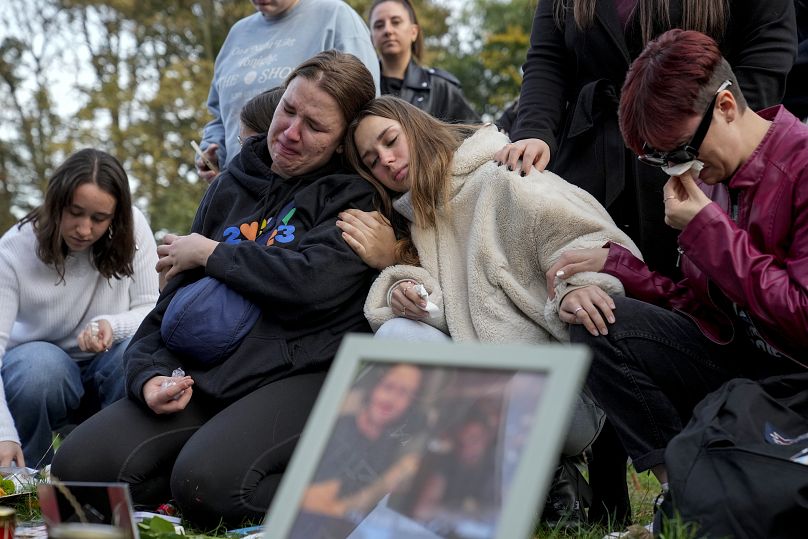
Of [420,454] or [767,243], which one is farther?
[767,243]

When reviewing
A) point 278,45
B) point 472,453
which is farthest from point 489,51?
point 472,453

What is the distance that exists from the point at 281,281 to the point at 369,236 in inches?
13.2

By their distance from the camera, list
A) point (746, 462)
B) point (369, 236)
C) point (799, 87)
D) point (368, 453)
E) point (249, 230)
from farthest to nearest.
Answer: point (799, 87) < point (249, 230) < point (369, 236) < point (746, 462) < point (368, 453)

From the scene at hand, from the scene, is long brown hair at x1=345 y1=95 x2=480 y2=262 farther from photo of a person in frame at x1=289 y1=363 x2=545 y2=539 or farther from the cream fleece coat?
photo of a person in frame at x1=289 y1=363 x2=545 y2=539

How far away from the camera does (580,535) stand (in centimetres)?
265

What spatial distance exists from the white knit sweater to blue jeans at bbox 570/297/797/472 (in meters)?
2.54

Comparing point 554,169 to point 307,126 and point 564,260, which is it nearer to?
point 564,260

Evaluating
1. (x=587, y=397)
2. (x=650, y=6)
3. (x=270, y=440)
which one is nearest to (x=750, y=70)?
(x=650, y=6)

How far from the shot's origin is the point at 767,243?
2379mm

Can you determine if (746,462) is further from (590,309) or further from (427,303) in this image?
(427,303)

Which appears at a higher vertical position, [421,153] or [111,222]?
[421,153]

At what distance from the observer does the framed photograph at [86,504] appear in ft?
5.56

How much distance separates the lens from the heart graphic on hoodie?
3354 millimetres

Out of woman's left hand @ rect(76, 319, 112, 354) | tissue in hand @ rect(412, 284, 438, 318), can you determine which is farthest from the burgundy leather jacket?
woman's left hand @ rect(76, 319, 112, 354)
